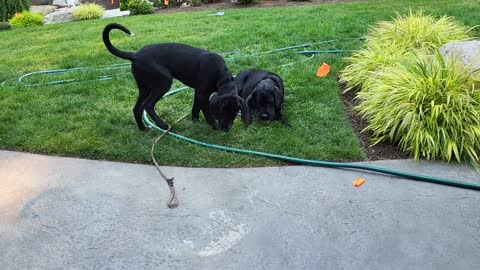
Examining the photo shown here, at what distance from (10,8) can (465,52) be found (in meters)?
11.6

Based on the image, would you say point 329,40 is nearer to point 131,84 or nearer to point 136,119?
point 131,84

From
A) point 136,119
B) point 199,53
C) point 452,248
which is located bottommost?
point 452,248

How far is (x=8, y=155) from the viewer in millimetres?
3943

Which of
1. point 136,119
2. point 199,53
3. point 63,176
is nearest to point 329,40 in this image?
point 199,53

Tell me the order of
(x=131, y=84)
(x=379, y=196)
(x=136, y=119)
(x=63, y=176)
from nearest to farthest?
1. (x=379, y=196)
2. (x=63, y=176)
3. (x=136, y=119)
4. (x=131, y=84)

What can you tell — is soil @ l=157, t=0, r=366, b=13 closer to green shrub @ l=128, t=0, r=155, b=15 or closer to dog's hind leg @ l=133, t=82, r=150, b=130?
green shrub @ l=128, t=0, r=155, b=15

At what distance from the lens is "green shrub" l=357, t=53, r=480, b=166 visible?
378 cm

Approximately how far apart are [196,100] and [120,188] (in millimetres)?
1340

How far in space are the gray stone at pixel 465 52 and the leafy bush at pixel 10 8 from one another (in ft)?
36.5

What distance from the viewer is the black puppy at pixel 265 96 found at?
457cm

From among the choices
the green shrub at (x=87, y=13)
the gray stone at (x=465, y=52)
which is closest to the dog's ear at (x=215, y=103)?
the gray stone at (x=465, y=52)

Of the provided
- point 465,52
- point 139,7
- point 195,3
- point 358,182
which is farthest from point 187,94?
point 195,3

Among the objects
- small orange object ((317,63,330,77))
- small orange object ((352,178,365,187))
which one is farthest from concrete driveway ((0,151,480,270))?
small orange object ((317,63,330,77))

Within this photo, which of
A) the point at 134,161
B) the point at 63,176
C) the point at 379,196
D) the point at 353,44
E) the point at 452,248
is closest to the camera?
the point at 452,248
